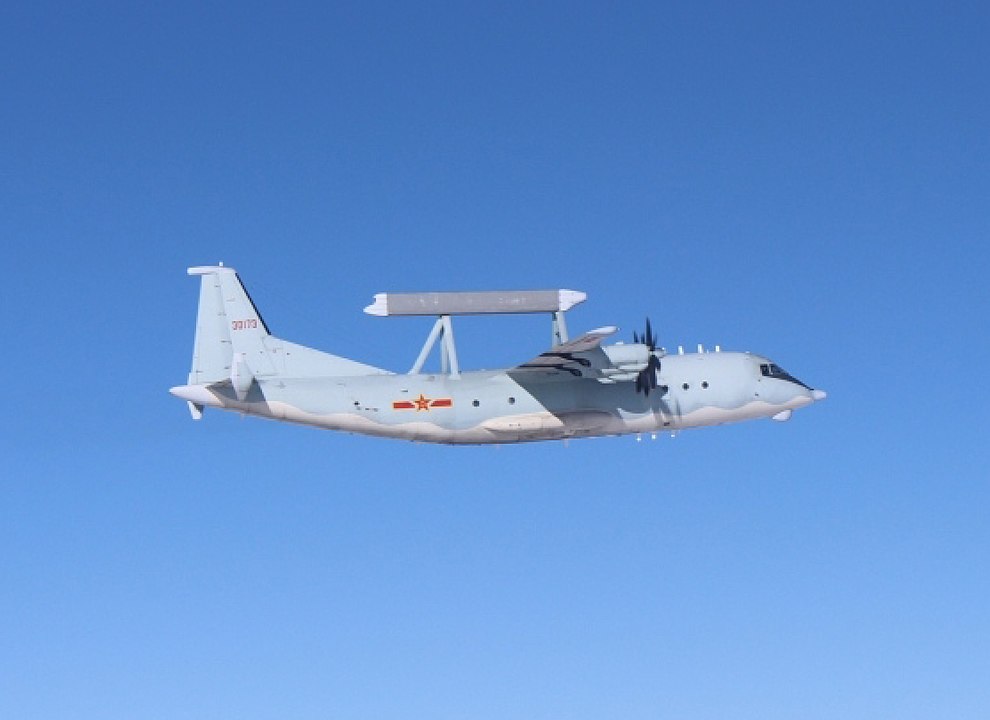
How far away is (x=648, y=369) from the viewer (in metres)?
54.0

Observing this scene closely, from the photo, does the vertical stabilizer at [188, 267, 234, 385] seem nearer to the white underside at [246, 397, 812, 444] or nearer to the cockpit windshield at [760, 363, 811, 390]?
the white underside at [246, 397, 812, 444]

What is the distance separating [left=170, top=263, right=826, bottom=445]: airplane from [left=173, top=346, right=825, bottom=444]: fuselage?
4 centimetres

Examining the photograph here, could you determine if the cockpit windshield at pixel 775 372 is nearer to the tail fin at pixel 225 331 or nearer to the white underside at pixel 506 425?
the white underside at pixel 506 425

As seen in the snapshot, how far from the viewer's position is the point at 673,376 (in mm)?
55812

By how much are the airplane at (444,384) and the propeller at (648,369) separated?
0.04m

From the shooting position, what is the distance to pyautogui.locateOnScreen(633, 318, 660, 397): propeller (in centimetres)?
5325

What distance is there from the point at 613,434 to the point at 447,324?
24.2 feet

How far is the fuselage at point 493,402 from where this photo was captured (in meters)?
52.8

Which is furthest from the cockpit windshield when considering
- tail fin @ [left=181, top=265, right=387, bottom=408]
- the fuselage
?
tail fin @ [left=181, top=265, right=387, bottom=408]

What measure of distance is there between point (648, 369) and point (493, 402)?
571cm

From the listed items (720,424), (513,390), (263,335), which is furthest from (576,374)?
(263,335)

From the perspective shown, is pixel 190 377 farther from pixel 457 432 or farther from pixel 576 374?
pixel 576 374

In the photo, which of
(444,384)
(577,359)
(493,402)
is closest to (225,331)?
(444,384)

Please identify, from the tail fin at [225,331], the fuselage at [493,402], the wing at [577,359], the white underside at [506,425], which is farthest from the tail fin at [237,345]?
the wing at [577,359]
